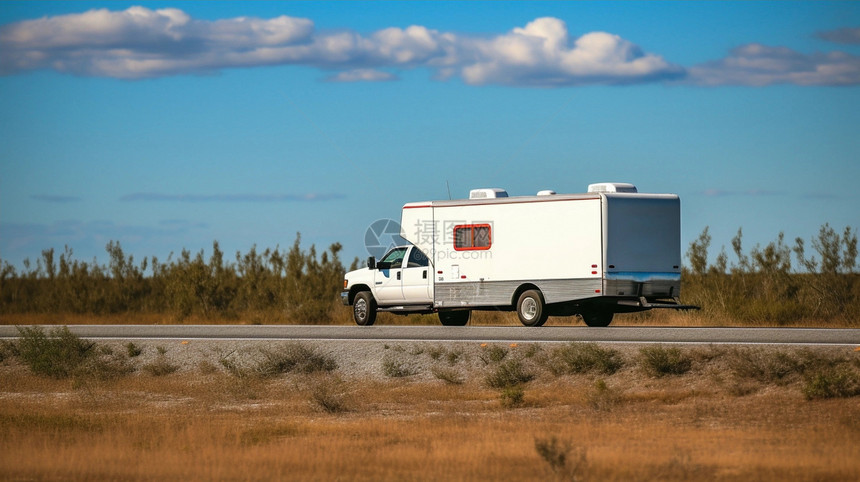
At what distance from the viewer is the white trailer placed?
23000 millimetres

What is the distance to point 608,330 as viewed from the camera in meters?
23.2

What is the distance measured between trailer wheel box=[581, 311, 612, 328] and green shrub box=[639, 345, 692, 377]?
711 cm

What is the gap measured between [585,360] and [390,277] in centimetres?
822

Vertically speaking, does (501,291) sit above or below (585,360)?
above

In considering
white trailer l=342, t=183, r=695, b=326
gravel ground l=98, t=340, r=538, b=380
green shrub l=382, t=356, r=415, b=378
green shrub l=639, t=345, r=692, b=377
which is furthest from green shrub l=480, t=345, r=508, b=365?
white trailer l=342, t=183, r=695, b=326

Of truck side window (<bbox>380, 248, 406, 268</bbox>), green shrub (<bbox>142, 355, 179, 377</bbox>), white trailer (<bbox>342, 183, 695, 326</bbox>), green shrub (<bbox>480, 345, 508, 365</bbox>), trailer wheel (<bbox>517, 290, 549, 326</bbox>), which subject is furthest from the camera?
truck side window (<bbox>380, 248, 406, 268</bbox>)

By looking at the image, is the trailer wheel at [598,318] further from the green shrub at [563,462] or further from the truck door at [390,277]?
the green shrub at [563,462]

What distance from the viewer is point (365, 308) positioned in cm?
2703

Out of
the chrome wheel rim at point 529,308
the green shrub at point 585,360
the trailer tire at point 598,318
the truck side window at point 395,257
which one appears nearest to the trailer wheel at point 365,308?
the truck side window at point 395,257

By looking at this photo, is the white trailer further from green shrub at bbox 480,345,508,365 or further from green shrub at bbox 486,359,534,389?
green shrub at bbox 486,359,534,389

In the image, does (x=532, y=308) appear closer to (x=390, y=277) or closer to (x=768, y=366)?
(x=390, y=277)

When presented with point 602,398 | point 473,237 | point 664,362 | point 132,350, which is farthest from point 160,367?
point 664,362

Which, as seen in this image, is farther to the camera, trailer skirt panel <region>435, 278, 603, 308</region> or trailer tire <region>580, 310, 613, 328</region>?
trailer tire <region>580, 310, 613, 328</region>

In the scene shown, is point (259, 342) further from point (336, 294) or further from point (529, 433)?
point (336, 294)
